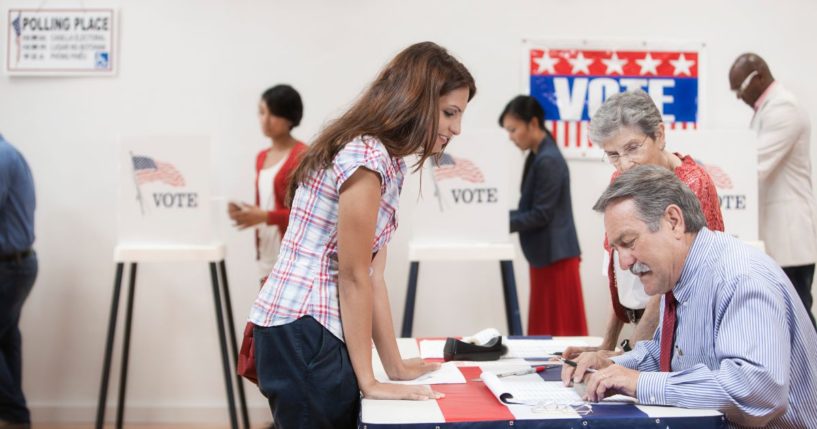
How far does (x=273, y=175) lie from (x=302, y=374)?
7.58 ft

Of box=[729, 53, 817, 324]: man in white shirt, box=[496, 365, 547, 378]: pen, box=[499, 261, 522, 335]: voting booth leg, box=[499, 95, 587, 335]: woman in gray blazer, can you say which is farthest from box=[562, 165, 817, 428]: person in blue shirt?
box=[729, 53, 817, 324]: man in white shirt

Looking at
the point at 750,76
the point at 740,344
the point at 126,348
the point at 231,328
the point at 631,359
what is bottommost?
the point at 126,348

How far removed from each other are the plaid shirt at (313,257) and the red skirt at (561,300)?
236cm

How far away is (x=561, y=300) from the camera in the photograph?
3.77m

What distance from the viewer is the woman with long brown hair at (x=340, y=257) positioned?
1490 millimetres

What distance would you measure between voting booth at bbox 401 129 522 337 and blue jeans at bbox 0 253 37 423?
73.5 inches

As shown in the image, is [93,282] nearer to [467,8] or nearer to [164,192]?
[164,192]

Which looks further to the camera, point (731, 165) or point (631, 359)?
point (731, 165)

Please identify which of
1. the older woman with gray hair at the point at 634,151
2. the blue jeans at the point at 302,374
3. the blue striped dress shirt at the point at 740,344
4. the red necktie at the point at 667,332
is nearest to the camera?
the blue striped dress shirt at the point at 740,344

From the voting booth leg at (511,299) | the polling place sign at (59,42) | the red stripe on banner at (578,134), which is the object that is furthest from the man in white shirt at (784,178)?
the polling place sign at (59,42)

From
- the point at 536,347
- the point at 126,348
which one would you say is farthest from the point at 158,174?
the point at 536,347

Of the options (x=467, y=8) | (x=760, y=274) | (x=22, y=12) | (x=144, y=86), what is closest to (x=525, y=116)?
(x=467, y=8)

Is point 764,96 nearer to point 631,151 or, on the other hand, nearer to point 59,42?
point 631,151

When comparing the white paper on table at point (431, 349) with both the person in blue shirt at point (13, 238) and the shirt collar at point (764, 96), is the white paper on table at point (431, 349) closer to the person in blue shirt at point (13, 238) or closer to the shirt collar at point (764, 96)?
the person in blue shirt at point (13, 238)
